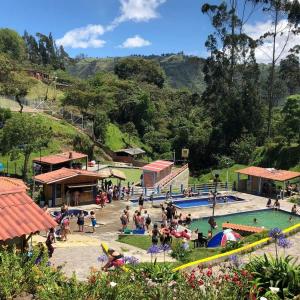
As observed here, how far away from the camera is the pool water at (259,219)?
2588 cm

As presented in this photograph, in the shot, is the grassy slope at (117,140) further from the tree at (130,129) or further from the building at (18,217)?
the building at (18,217)

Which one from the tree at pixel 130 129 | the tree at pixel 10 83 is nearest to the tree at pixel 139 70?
the tree at pixel 130 129

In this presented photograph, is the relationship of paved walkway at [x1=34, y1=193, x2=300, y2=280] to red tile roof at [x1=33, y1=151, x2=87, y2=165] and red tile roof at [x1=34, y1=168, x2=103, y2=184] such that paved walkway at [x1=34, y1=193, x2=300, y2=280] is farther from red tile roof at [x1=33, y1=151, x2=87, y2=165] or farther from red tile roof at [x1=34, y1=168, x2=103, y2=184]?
red tile roof at [x1=33, y1=151, x2=87, y2=165]

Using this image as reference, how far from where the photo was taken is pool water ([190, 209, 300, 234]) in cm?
2588

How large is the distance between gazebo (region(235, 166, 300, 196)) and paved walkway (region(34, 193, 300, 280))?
139 cm

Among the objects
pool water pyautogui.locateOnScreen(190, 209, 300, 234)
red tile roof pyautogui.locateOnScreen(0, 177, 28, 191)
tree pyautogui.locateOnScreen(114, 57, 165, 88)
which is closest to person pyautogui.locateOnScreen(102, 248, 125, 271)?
red tile roof pyautogui.locateOnScreen(0, 177, 28, 191)

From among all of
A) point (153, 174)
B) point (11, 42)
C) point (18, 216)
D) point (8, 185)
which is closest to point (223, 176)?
point (153, 174)

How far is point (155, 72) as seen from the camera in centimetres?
8588

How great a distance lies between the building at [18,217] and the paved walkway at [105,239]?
1204 millimetres

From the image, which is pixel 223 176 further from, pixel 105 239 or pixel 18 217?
pixel 18 217

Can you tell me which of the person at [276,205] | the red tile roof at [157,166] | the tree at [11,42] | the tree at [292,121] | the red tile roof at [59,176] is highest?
the tree at [11,42]

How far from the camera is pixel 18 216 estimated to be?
1036 centimetres

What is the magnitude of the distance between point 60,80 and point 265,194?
1992 inches

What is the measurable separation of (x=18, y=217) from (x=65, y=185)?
665 inches
